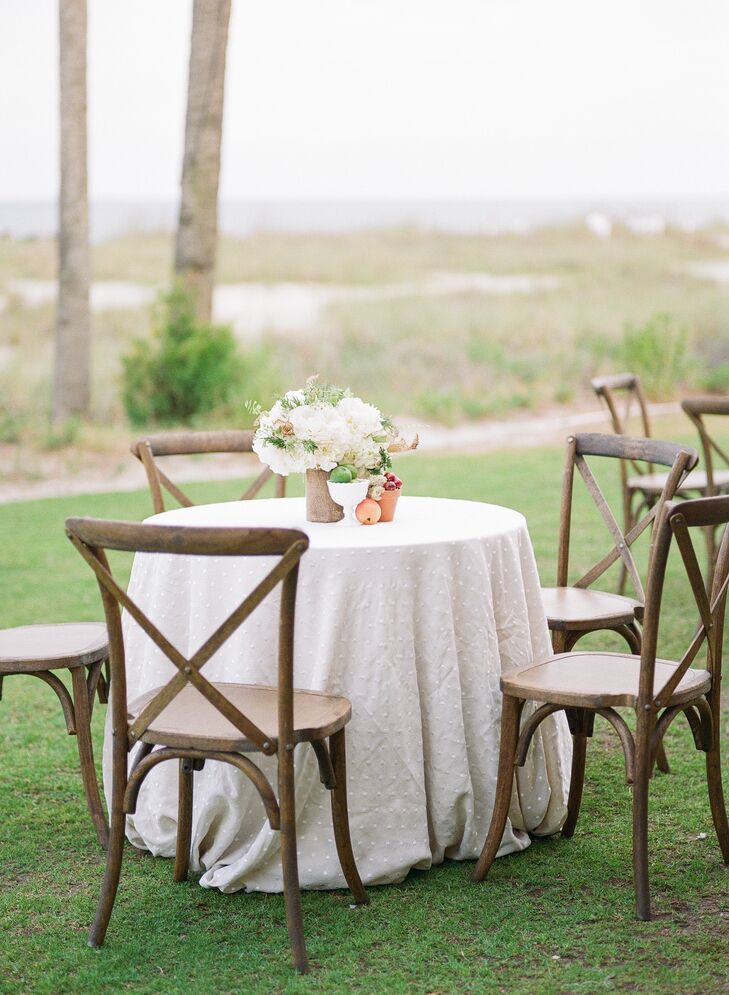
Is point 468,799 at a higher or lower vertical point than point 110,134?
lower

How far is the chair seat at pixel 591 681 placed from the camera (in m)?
2.73

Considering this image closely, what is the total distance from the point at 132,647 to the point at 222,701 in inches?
29.1

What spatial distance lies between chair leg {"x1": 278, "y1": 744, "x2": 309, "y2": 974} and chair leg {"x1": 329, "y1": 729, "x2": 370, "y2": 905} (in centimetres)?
22

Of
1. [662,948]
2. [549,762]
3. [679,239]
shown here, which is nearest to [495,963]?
[662,948]

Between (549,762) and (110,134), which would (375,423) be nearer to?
(549,762)

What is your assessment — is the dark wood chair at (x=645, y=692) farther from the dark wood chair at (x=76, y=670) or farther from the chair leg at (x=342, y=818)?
the dark wood chair at (x=76, y=670)

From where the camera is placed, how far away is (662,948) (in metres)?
2.58

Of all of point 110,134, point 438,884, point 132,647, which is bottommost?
point 438,884

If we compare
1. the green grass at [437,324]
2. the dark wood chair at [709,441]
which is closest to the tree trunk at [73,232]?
the green grass at [437,324]

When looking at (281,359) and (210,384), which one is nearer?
(210,384)

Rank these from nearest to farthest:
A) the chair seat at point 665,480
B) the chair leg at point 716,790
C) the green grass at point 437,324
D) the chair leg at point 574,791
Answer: the chair leg at point 716,790
the chair leg at point 574,791
the chair seat at point 665,480
the green grass at point 437,324

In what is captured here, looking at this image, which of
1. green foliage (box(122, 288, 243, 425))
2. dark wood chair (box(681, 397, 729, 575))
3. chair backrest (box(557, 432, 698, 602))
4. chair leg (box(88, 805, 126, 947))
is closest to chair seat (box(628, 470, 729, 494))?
dark wood chair (box(681, 397, 729, 575))

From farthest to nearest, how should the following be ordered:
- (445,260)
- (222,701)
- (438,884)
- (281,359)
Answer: (445,260) → (281,359) → (438,884) → (222,701)

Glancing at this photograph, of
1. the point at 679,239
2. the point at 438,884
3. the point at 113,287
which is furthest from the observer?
the point at 679,239
